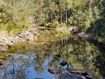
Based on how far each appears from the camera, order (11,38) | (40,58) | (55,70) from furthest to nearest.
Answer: (11,38) < (40,58) < (55,70)

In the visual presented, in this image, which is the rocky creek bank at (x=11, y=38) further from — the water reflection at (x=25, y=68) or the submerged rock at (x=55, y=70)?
the submerged rock at (x=55, y=70)

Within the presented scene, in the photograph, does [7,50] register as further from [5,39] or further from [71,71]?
[71,71]

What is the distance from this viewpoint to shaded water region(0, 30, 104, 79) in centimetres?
3388

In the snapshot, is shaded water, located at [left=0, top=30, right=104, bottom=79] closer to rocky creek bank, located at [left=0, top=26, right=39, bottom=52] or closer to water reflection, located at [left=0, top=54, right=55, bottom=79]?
water reflection, located at [left=0, top=54, right=55, bottom=79]

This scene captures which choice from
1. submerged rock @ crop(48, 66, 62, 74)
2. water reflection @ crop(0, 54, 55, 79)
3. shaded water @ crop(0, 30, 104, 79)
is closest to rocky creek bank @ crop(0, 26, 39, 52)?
shaded water @ crop(0, 30, 104, 79)

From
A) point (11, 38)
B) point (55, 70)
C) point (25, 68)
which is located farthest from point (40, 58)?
point (11, 38)

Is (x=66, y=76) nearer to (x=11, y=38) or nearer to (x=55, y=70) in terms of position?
(x=55, y=70)

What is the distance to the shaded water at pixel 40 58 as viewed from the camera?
111 feet

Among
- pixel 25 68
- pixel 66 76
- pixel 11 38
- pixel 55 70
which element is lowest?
pixel 25 68

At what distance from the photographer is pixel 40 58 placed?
146 ft

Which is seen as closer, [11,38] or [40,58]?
[40,58]

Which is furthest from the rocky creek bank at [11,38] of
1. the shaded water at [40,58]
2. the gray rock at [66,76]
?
the gray rock at [66,76]

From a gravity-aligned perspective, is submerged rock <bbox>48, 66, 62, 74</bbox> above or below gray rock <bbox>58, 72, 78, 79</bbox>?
below

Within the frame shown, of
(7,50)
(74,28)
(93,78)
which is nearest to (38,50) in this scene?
(7,50)
